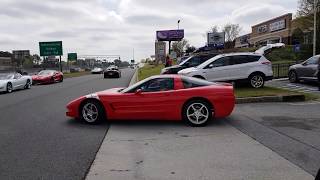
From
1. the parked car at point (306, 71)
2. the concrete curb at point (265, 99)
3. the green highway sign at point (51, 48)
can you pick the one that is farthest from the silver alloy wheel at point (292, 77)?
the green highway sign at point (51, 48)

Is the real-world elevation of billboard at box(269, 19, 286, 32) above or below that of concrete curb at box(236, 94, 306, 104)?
above

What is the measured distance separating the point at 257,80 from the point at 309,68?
3329mm

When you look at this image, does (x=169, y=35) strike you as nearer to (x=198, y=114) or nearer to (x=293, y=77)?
(x=293, y=77)

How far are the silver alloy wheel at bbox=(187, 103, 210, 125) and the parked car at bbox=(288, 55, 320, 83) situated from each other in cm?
1045

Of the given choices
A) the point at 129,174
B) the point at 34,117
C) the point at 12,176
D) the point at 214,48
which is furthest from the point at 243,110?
the point at 214,48

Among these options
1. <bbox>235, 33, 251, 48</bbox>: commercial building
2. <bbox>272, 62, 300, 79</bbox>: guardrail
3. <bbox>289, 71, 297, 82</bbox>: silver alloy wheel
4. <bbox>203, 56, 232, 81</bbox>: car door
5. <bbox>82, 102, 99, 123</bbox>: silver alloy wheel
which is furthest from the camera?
<bbox>235, 33, 251, 48</bbox>: commercial building

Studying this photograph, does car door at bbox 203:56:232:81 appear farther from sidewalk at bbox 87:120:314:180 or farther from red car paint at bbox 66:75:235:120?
sidewalk at bbox 87:120:314:180

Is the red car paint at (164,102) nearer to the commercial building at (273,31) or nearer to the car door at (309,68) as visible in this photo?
the car door at (309,68)

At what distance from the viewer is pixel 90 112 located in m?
10.4

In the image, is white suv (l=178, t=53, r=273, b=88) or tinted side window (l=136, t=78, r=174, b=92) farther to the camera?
white suv (l=178, t=53, r=273, b=88)

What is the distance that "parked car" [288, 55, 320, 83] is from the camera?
19.2 meters

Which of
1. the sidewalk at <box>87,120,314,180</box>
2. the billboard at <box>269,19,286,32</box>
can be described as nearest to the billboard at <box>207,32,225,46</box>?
the billboard at <box>269,19,286,32</box>

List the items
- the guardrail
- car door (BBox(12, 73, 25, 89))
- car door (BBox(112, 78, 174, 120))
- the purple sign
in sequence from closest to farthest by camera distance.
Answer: car door (BBox(112, 78, 174, 120))
the guardrail
car door (BBox(12, 73, 25, 89))
the purple sign

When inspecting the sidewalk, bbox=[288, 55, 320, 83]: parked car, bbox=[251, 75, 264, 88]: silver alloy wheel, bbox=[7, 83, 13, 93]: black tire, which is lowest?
the sidewalk
